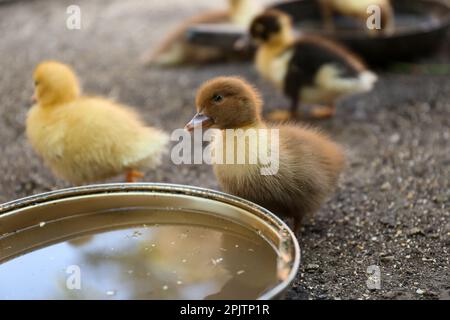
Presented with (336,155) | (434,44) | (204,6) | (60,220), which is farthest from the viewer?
(204,6)

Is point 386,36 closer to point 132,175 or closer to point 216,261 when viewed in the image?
point 132,175

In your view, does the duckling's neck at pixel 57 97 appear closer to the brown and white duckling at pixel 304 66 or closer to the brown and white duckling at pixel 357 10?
the brown and white duckling at pixel 304 66

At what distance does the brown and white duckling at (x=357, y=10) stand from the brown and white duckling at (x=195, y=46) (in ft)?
2.05

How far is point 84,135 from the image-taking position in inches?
117

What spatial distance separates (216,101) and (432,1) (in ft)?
12.8

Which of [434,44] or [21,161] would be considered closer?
[21,161]

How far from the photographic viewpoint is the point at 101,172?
3051 millimetres

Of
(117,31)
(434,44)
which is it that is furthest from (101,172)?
(117,31)

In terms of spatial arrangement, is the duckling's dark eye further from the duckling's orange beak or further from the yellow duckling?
the yellow duckling

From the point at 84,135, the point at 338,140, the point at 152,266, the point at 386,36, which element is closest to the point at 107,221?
the point at 152,266

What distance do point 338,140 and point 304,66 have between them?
0.51m

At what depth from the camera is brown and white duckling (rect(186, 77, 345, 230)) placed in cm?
262

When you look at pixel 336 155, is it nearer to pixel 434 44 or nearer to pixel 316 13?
pixel 434 44

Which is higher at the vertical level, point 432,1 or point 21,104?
point 432,1
